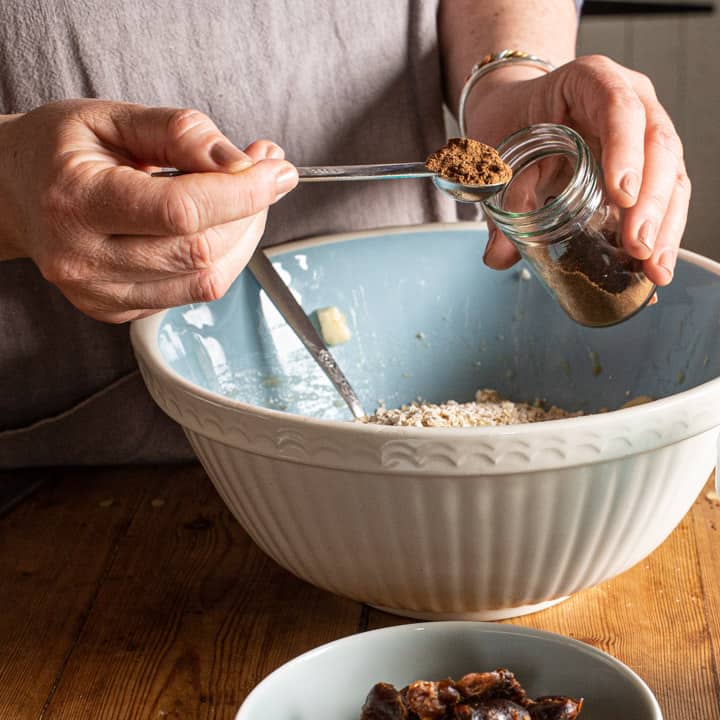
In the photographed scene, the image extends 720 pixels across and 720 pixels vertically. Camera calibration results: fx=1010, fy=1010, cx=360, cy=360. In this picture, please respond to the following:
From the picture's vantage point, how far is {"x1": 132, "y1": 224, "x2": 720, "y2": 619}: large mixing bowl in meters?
0.55

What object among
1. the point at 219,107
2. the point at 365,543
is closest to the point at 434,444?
the point at 365,543

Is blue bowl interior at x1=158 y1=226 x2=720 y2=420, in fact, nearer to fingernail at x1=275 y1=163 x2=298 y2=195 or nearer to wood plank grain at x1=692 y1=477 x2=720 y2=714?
wood plank grain at x1=692 y1=477 x2=720 y2=714

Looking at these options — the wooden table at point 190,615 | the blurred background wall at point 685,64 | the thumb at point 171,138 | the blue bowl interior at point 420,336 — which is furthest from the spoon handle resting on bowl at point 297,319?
the blurred background wall at point 685,64

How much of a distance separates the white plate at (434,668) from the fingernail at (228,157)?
27 cm

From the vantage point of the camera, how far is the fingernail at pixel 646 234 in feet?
2.18

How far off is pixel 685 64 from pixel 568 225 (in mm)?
1747

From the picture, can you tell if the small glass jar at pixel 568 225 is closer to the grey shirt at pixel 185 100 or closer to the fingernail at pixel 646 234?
the fingernail at pixel 646 234

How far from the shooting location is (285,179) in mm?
554

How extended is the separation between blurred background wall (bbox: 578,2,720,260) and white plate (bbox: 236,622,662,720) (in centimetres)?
183

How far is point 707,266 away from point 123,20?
1.66ft

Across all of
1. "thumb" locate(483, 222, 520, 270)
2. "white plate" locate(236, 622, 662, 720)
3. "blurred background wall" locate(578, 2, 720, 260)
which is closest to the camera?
"white plate" locate(236, 622, 662, 720)

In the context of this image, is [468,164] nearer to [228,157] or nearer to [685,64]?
[228,157]

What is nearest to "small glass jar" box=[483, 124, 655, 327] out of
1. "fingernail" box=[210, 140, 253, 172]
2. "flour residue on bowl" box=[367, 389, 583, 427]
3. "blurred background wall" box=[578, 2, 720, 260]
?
"flour residue on bowl" box=[367, 389, 583, 427]

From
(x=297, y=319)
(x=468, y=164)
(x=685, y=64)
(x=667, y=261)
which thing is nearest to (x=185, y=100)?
(x=297, y=319)
